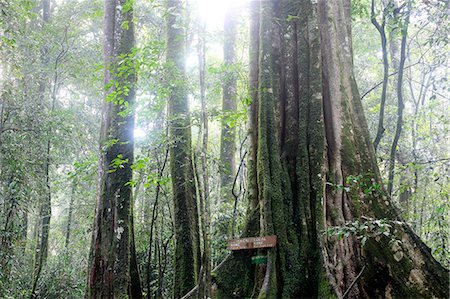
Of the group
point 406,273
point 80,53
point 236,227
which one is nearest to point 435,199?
point 236,227

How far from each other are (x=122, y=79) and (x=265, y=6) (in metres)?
2.45

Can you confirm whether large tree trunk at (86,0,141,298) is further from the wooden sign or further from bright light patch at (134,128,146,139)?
the wooden sign

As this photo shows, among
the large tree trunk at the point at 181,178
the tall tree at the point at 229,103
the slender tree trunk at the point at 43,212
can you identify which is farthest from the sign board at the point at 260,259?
the slender tree trunk at the point at 43,212

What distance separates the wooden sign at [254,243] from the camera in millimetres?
4570

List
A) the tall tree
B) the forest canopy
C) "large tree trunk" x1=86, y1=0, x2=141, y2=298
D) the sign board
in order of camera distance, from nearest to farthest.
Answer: the forest canopy, the sign board, "large tree trunk" x1=86, y1=0, x2=141, y2=298, the tall tree

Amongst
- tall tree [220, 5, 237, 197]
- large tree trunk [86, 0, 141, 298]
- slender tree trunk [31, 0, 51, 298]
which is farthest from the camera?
slender tree trunk [31, 0, 51, 298]

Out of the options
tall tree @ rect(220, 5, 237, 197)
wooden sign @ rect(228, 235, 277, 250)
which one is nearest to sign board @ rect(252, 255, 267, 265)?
wooden sign @ rect(228, 235, 277, 250)

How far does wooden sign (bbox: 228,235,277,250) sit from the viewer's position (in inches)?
180

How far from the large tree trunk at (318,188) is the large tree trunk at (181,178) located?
160cm

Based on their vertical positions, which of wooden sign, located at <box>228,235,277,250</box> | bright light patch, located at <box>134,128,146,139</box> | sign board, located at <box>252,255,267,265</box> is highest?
bright light patch, located at <box>134,128,146,139</box>

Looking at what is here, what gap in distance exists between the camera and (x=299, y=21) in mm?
5621

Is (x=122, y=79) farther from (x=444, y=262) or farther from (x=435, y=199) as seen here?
(x=435, y=199)

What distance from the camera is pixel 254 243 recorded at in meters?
4.66

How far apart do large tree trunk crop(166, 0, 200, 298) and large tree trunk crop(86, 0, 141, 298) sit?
70cm
